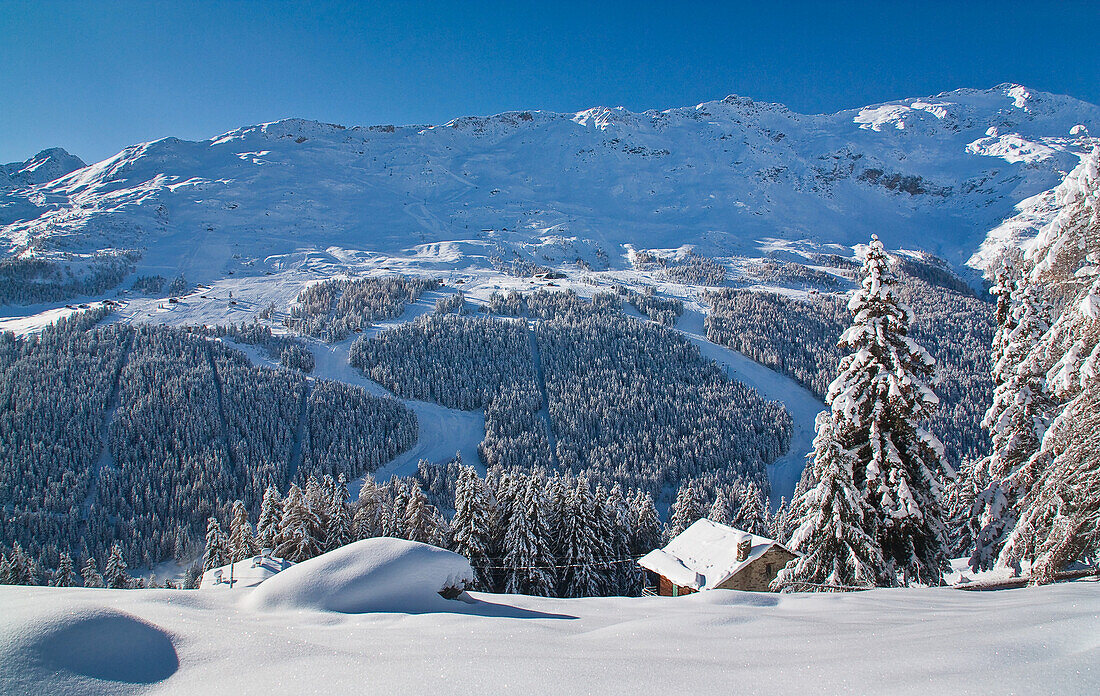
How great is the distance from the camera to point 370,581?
8.47m

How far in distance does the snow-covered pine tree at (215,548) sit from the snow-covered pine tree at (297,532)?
10212mm

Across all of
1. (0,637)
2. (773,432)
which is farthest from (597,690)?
(773,432)

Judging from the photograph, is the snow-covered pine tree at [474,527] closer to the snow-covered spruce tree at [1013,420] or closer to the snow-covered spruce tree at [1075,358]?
the snow-covered spruce tree at [1013,420]

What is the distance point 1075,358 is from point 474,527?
29975 millimetres

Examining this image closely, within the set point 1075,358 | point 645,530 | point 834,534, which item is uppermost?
point 1075,358

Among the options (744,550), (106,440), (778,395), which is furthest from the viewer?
(778,395)

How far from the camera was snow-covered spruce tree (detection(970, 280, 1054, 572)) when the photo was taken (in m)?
18.2

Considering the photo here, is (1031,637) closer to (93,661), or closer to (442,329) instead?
(93,661)

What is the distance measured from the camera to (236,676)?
15.2 ft

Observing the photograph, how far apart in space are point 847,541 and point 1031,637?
11.9 metres

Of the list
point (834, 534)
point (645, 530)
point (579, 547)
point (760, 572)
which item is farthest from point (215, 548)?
point (834, 534)

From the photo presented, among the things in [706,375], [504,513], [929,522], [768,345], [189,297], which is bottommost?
[504,513]

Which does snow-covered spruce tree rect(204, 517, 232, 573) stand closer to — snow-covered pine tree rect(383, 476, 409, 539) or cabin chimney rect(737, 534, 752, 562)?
snow-covered pine tree rect(383, 476, 409, 539)

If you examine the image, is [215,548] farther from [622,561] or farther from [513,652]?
[513,652]
